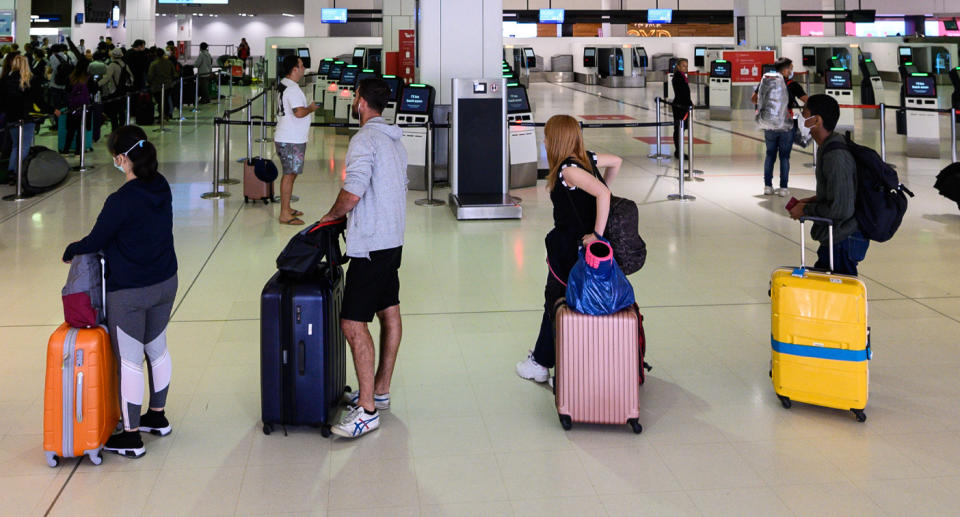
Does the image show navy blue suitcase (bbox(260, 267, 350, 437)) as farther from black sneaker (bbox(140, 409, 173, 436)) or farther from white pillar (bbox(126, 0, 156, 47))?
white pillar (bbox(126, 0, 156, 47))

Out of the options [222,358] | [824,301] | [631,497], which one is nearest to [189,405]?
[222,358]

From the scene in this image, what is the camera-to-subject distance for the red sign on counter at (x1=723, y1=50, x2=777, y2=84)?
21812 mm

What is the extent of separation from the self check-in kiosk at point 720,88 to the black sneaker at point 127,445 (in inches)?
759

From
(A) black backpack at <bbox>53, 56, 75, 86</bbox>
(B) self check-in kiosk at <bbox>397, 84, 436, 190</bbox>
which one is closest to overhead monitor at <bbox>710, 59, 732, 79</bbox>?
(B) self check-in kiosk at <bbox>397, 84, 436, 190</bbox>

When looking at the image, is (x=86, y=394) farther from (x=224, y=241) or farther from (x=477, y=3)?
(x=477, y=3)

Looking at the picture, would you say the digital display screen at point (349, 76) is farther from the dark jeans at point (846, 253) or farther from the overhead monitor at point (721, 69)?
the dark jeans at point (846, 253)

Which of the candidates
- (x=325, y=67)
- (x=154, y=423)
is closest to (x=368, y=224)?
(x=154, y=423)

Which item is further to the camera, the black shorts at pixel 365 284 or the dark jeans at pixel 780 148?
the dark jeans at pixel 780 148

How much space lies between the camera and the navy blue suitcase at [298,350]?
3953 mm

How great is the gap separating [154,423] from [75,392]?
48cm

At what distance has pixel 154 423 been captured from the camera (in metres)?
4.11

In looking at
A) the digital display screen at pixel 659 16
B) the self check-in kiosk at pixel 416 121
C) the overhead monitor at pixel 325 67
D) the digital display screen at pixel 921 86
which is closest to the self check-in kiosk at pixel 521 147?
the self check-in kiosk at pixel 416 121

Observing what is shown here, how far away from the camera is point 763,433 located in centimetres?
417

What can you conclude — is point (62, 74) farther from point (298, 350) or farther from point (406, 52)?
point (298, 350)
